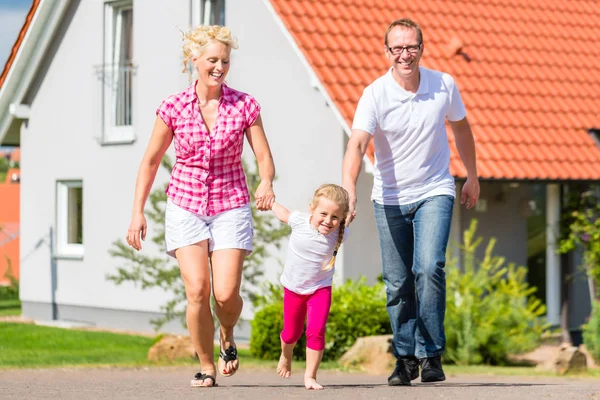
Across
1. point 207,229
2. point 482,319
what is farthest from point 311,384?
point 482,319

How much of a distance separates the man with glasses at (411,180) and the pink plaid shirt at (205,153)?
65 cm

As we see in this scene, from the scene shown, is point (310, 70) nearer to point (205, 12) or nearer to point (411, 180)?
point (205, 12)

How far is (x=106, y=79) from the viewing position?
20.0 meters

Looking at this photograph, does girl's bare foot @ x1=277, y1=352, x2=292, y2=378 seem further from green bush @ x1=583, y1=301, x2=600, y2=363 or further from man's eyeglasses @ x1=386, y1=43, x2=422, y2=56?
green bush @ x1=583, y1=301, x2=600, y2=363

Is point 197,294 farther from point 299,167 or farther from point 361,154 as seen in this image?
point 299,167

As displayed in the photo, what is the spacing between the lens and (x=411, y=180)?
766cm

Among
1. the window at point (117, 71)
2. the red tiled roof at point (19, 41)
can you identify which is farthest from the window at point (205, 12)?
the red tiled roof at point (19, 41)

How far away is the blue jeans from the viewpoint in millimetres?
7637

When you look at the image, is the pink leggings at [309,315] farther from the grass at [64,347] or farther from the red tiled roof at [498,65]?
the red tiled roof at [498,65]

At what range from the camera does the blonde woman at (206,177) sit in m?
7.34

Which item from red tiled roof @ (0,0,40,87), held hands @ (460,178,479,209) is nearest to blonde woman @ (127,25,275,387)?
held hands @ (460,178,479,209)

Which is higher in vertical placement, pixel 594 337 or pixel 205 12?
pixel 205 12

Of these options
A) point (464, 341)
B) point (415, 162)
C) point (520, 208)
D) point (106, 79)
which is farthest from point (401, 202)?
point (106, 79)

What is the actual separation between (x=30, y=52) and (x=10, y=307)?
6.25 m
